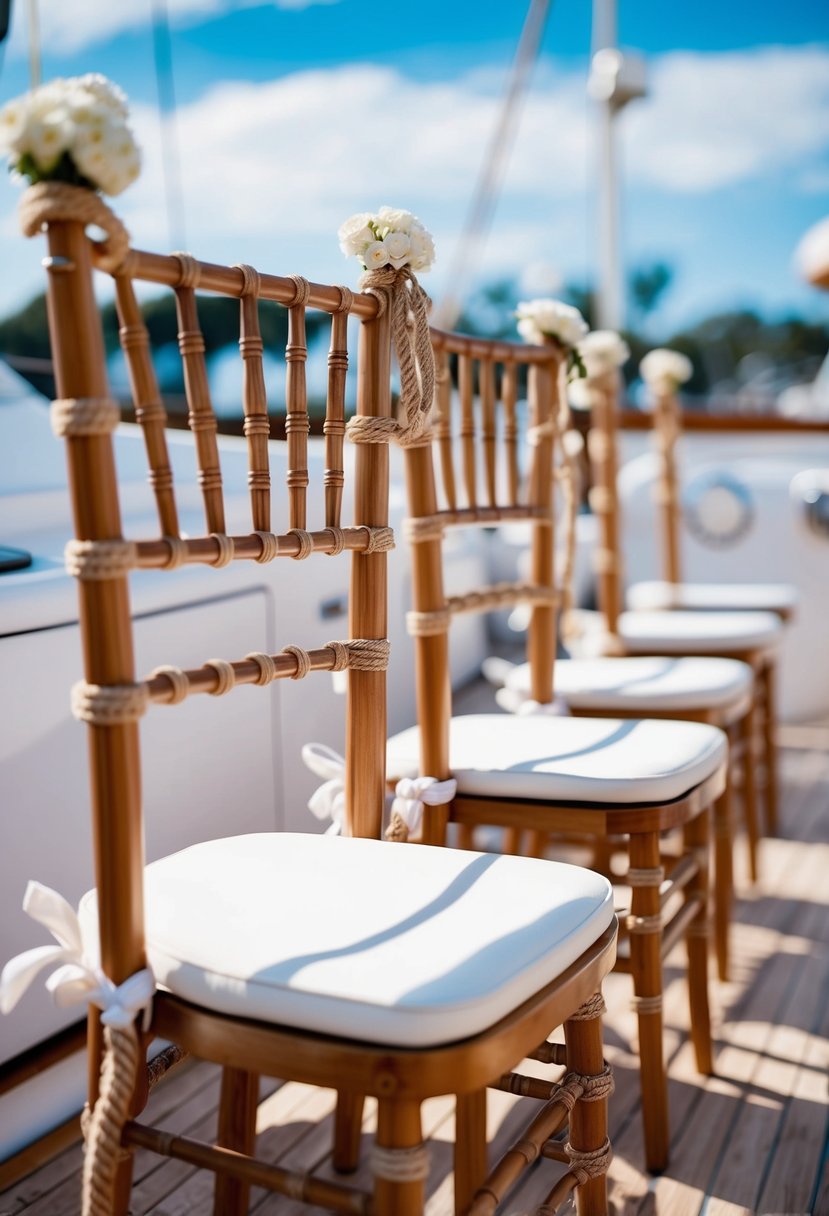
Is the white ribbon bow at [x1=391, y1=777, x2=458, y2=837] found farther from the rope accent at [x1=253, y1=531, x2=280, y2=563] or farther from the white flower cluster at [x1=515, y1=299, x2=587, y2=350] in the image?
the white flower cluster at [x1=515, y1=299, x2=587, y2=350]

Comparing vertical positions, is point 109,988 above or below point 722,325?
below

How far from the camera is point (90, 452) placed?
75 centimetres

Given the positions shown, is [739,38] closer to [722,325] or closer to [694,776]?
[722,325]

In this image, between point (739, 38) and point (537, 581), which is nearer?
point (537, 581)

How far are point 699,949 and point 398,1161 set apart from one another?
32.4 inches

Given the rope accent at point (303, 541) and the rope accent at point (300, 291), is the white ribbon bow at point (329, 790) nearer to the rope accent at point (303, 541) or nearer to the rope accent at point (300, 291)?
the rope accent at point (303, 541)

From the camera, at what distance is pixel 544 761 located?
1237mm

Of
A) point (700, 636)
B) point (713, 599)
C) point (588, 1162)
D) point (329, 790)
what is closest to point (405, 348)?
point (329, 790)

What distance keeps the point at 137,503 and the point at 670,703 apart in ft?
2.89

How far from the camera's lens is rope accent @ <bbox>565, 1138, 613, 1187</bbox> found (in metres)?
0.95

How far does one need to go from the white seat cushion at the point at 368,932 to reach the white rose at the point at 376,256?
52cm

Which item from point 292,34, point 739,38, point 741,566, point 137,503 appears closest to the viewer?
point 137,503

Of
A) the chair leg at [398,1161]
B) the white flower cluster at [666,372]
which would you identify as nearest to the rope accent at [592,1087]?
the chair leg at [398,1161]

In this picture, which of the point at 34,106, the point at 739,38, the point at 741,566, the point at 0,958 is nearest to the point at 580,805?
the point at 0,958
